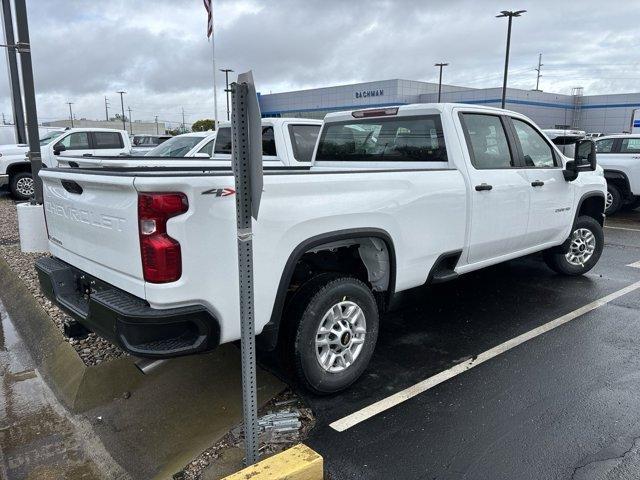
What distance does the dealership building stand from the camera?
4619cm

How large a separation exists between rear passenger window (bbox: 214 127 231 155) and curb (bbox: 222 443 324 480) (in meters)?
6.84

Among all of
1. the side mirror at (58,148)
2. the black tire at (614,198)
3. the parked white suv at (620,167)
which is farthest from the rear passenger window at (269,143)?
the side mirror at (58,148)

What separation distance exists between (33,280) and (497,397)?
5.32 m

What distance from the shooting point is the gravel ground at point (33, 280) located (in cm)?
428

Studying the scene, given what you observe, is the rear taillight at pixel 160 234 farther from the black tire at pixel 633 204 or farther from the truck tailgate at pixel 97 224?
the black tire at pixel 633 204

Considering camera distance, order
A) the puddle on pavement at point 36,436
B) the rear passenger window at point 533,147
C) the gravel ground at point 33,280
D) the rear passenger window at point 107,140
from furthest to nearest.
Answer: the rear passenger window at point 107,140, the rear passenger window at point 533,147, the gravel ground at point 33,280, the puddle on pavement at point 36,436

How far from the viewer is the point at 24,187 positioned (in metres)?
13.6

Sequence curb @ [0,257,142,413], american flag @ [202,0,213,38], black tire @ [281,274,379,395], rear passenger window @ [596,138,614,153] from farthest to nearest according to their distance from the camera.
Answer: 1. american flag @ [202,0,213,38]
2. rear passenger window @ [596,138,614,153]
3. curb @ [0,257,142,413]
4. black tire @ [281,274,379,395]

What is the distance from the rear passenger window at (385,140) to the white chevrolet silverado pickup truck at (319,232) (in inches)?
0.6

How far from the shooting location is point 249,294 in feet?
8.45

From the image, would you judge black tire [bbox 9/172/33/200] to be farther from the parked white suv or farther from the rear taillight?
the parked white suv

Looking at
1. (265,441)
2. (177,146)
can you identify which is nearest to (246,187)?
(265,441)

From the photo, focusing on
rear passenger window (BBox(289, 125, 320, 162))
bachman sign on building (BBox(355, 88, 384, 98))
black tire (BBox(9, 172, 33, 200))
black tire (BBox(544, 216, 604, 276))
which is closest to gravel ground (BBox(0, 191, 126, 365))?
black tire (BBox(9, 172, 33, 200))

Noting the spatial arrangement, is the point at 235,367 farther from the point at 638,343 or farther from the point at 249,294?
the point at 638,343
